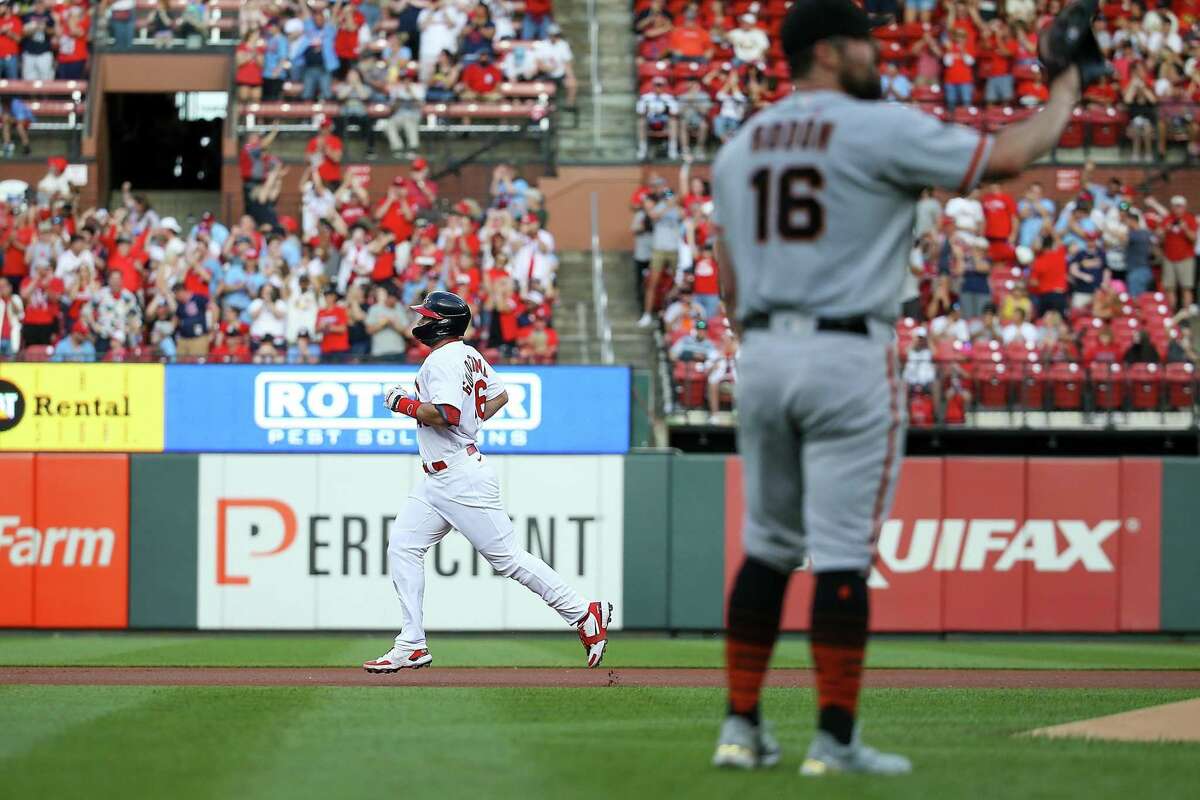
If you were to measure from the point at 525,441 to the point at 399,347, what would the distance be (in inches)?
77.1

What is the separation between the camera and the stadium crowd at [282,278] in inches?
717

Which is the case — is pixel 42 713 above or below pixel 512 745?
below

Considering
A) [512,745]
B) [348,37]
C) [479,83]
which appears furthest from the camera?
[348,37]

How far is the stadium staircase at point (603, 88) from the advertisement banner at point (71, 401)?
24.9 feet

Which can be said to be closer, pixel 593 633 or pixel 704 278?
pixel 593 633

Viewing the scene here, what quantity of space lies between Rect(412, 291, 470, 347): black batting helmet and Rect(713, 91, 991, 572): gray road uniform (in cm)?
474

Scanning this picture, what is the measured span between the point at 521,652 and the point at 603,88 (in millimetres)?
11917

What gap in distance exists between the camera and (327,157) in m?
21.4

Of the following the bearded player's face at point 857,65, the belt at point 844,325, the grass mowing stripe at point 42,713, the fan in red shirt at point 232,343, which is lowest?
the grass mowing stripe at point 42,713

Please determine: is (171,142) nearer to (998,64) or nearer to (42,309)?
(42,309)

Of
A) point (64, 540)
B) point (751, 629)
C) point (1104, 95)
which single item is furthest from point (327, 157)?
point (751, 629)

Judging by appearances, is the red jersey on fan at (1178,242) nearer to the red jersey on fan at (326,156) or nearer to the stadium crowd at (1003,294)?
the stadium crowd at (1003,294)

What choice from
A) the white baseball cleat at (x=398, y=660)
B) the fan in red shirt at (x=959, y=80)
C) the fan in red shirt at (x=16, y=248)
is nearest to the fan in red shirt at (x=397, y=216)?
the fan in red shirt at (x=16, y=248)

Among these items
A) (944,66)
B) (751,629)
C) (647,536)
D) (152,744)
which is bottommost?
(647,536)
